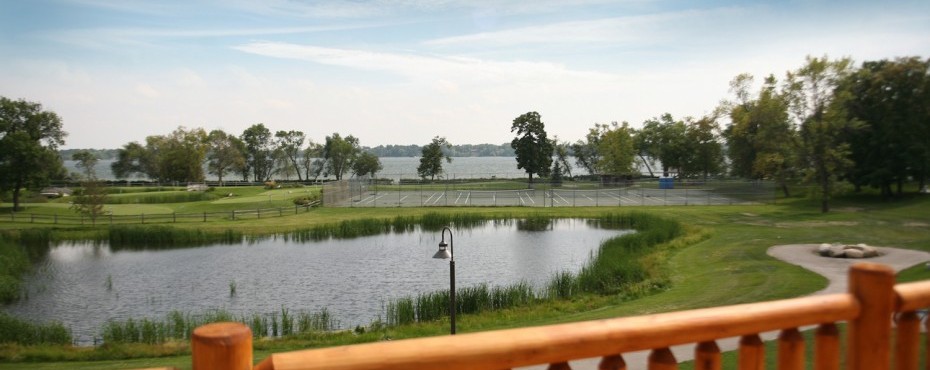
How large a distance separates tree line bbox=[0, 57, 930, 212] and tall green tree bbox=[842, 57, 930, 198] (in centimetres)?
7

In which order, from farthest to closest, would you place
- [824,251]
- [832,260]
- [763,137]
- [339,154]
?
[339,154] → [763,137] → [824,251] → [832,260]

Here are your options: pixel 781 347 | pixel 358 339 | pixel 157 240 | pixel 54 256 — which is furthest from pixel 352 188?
pixel 781 347

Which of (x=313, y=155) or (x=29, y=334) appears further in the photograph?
(x=313, y=155)

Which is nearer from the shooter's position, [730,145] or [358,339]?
[358,339]

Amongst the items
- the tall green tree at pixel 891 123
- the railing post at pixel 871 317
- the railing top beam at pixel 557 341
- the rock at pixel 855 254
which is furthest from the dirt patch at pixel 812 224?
the railing top beam at pixel 557 341

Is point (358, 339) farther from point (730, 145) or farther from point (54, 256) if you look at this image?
point (730, 145)

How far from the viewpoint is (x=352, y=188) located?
6425 cm

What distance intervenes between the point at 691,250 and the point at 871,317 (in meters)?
26.2

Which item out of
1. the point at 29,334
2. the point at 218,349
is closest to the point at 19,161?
the point at 29,334

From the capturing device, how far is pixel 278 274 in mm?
26672

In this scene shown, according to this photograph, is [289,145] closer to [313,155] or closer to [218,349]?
[313,155]

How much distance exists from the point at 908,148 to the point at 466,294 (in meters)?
37.4

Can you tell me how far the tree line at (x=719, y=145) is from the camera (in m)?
39.1

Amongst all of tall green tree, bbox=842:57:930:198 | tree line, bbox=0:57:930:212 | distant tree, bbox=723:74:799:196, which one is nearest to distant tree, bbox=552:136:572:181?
tree line, bbox=0:57:930:212
